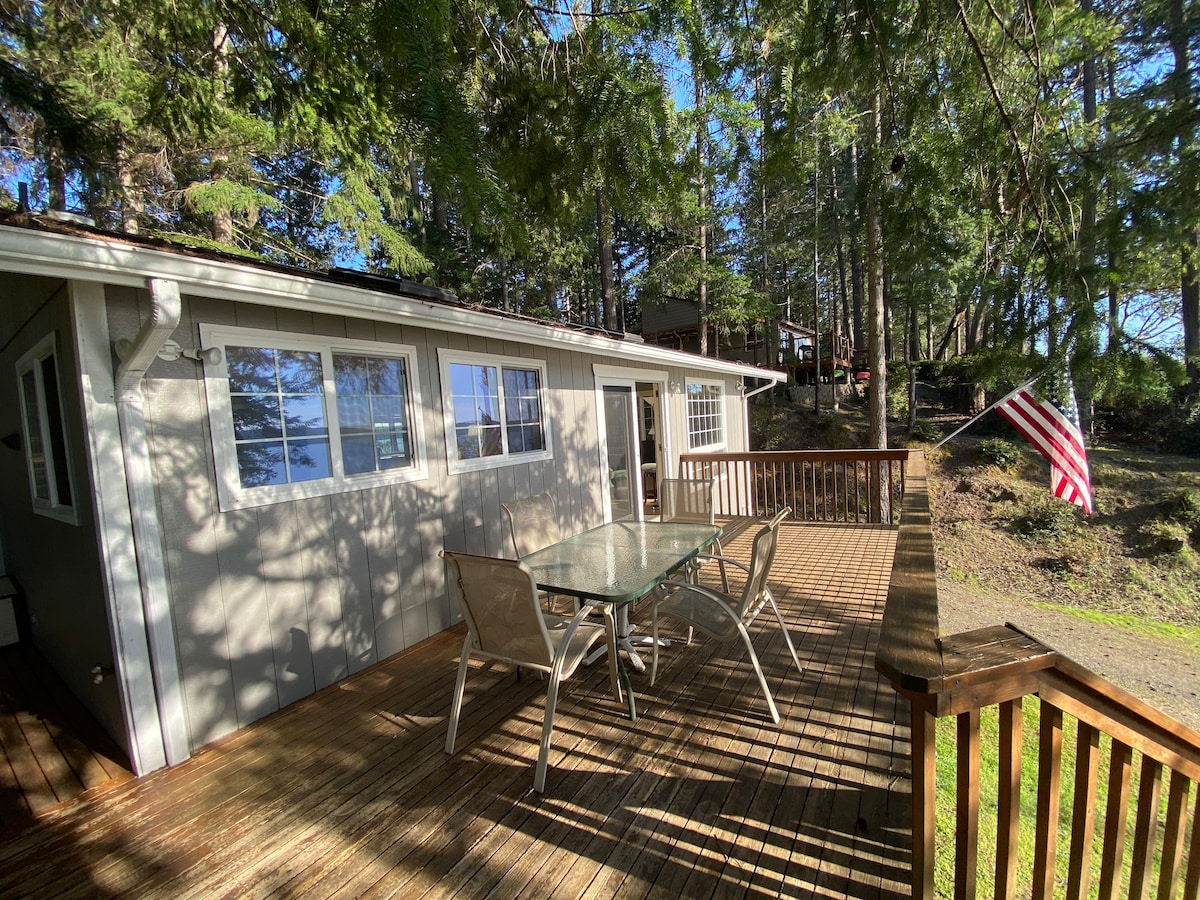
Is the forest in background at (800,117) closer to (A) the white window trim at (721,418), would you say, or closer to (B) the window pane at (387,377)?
(B) the window pane at (387,377)

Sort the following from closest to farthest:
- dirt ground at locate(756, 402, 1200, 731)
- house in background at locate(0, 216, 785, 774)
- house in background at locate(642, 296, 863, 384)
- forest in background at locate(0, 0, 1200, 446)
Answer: forest in background at locate(0, 0, 1200, 446) → house in background at locate(0, 216, 785, 774) → dirt ground at locate(756, 402, 1200, 731) → house in background at locate(642, 296, 863, 384)

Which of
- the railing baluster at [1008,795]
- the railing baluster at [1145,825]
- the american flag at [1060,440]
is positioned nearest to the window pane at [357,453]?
the railing baluster at [1008,795]

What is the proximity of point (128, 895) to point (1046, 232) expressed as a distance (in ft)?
12.8

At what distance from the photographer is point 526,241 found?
2.05 m

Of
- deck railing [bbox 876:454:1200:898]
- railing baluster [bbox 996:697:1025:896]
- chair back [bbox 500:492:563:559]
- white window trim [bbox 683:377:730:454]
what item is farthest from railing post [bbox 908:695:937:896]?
white window trim [bbox 683:377:730:454]

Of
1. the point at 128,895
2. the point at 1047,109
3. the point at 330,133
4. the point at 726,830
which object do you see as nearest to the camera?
the point at 128,895

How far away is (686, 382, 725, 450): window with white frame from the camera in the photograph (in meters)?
7.92

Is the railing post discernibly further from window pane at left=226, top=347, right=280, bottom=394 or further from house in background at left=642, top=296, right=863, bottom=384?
house in background at left=642, top=296, right=863, bottom=384

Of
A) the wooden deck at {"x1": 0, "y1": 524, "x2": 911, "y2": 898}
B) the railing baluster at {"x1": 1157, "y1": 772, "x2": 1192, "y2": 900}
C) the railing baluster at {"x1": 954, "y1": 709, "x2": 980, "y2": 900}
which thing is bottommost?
the wooden deck at {"x1": 0, "y1": 524, "x2": 911, "y2": 898}

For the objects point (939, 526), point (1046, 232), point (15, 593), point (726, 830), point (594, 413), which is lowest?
point (939, 526)

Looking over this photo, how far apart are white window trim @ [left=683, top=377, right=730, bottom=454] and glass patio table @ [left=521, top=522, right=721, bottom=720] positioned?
13.1 ft

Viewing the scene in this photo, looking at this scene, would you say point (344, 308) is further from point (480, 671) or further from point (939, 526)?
point (939, 526)

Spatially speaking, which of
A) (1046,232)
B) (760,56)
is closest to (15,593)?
(760,56)

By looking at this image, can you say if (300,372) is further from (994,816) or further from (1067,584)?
(1067,584)
